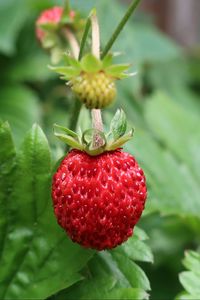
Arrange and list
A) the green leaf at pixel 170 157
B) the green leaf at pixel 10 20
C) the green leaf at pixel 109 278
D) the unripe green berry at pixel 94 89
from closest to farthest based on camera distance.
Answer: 1. the unripe green berry at pixel 94 89
2. the green leaf at pixel 109 278
3. the green leaf at pixel 170 157
4. the green leaf at pixel 10 20

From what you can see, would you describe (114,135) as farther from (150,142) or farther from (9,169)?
(150,142)

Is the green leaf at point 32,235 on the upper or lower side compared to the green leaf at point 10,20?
lower

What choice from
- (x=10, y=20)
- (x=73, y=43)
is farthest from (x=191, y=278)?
(x=10, y=20)

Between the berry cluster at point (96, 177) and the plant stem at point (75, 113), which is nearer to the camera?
the berry cluster at point (96, 177)

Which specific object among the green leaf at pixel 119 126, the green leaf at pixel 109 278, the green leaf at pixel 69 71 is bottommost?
the green leaf at pixel 109 278

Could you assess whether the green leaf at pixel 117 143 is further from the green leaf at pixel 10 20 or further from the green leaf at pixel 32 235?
the green leaf at pixel 10 20

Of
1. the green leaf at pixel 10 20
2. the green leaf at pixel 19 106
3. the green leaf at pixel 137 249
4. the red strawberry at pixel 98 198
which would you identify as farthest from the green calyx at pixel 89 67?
the green leaf at pixel 10 20

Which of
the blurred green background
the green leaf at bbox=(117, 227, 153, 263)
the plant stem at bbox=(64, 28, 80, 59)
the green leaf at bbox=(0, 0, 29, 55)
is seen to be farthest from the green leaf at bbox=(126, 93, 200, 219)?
the green leaf at bbox=(0, 0, 29, 55)
